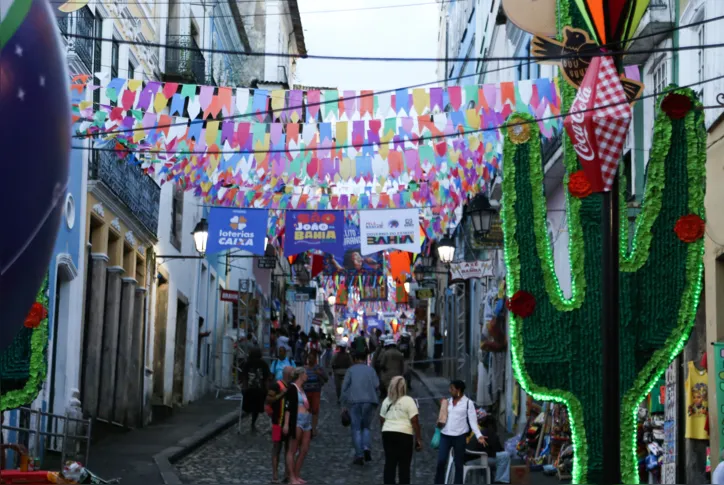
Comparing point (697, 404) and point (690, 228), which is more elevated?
point (690, 228)

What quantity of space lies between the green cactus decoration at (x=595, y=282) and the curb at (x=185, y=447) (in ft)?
18.6

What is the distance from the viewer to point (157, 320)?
91.0ft

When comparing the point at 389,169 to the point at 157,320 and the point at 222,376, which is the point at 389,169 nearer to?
the point at 157,320

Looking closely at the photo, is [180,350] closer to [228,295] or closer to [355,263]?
[228,295]

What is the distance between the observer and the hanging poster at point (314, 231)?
24.7m

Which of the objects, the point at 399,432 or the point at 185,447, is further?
the point at 185,447

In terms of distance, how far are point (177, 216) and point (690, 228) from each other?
2041 centimetres

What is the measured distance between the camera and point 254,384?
24328mm

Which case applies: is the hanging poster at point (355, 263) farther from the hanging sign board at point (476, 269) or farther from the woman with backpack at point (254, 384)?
the hanging sign board at point (476, 269)

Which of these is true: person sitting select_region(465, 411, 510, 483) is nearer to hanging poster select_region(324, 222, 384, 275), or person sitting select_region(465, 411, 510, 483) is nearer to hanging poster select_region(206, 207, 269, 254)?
hanging poster select_region(206, 207, 269, 254)

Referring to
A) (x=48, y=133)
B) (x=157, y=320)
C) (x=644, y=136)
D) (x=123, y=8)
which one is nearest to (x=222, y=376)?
(x=157, y=320)

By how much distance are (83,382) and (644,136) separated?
10.3 meters

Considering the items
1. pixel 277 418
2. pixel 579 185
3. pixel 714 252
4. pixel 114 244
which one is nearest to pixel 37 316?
pixel 579 185

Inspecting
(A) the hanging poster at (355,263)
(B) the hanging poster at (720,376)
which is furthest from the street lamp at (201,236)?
(A) the hanging poster at (355,263)
